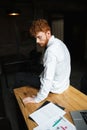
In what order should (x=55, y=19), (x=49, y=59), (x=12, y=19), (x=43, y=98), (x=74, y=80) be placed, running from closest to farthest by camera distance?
(x=49, y=59) → (x=43, y=98) → (x=74, y=80) → (x=12, y=19) → (x=55, y=19)

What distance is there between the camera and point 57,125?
1.24 meters

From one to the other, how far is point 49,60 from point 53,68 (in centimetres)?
9

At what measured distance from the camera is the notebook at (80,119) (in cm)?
122

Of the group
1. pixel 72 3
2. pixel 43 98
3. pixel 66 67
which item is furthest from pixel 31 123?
pixel 72 3

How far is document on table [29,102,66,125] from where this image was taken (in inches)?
52.0

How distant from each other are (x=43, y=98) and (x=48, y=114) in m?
0.21

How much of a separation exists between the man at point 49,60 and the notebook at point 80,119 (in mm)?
326

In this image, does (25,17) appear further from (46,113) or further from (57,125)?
(57,125)

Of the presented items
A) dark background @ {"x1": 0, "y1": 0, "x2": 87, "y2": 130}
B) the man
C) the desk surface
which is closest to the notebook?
the desk surface

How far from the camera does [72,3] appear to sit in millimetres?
5266

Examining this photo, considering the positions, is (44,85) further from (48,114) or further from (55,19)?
(55,19)

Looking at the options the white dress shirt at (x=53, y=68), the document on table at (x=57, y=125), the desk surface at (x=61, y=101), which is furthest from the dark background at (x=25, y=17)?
the document on table at (x=57, y=125)

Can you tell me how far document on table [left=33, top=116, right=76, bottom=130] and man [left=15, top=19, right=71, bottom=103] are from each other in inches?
11.5

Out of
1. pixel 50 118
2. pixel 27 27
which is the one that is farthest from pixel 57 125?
pixel 27 27
